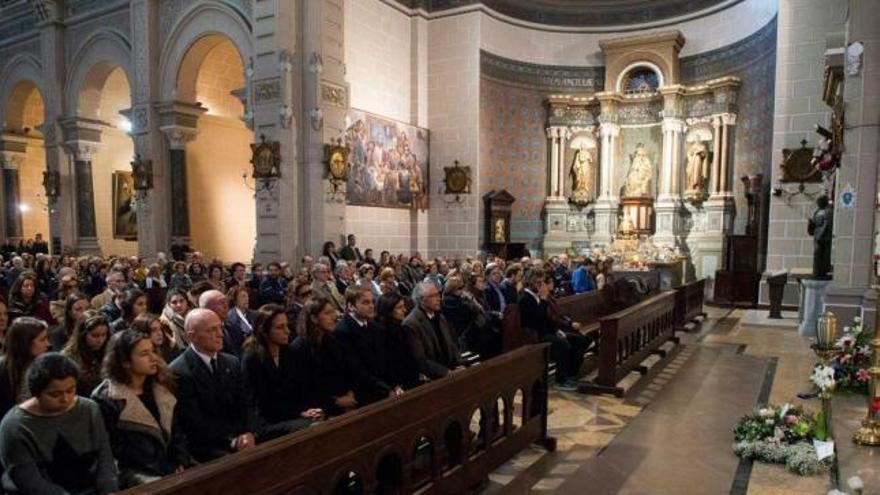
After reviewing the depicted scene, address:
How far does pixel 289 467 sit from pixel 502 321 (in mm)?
3679

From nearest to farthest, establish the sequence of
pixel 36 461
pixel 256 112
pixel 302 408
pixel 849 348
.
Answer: pixel 36 461, pixel 302 408, pixel 849 348, pixel 256 112

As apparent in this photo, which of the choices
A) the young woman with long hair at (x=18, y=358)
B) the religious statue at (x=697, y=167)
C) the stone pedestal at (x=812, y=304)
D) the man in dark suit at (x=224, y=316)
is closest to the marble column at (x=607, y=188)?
the religious statue at (x=697, y=167)

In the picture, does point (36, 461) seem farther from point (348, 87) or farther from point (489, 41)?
point (489, 41)

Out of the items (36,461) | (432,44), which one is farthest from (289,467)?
(432,44)

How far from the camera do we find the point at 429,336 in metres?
4.66

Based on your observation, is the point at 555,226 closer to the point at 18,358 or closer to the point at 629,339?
the point at 629,339

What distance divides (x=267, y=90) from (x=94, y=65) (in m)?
6.50

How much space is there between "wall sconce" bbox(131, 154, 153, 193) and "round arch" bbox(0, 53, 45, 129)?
4.86m

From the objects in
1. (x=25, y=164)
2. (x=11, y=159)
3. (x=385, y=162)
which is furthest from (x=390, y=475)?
(x=25, y=164)

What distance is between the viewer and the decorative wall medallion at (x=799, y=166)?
37.2 feet

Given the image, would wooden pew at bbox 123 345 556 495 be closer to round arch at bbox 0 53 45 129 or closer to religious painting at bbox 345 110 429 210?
religious painting at bbox 345 110 429 210

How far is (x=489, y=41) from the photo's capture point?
15148mm

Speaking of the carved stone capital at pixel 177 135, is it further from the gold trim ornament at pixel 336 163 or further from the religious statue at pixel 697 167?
the religious statue at pixel 697 167

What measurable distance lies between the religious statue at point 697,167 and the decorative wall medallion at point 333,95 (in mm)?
9007
